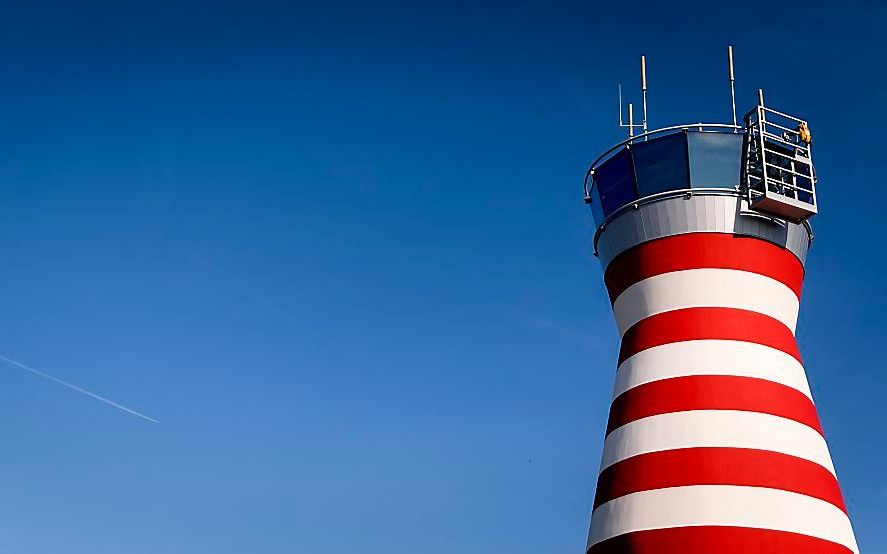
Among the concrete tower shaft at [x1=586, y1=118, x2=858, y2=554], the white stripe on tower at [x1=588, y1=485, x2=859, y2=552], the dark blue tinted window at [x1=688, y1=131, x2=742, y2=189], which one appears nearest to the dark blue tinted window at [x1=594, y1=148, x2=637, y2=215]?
the concrete tower shaft at [x1=586, y1=118, x2=858, y2=554]

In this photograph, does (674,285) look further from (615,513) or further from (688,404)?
(615,513)

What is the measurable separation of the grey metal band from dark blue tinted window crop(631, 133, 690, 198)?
25 centimetres

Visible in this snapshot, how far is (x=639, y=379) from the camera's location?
23.1m

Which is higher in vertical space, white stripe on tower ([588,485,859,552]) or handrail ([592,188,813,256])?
handrail ([592,188,813,256])

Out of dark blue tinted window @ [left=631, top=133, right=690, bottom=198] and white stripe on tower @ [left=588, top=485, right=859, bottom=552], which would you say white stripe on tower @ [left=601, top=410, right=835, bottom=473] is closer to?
white stripe on tower @ [left=588, top=485, right=859, bottom=552]

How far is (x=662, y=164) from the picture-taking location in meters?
24.2

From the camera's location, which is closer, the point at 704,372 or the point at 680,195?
the point at 704,372

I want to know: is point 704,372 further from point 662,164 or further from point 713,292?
point 662,164

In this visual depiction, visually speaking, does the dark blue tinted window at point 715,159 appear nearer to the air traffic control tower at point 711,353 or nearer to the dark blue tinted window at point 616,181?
the air traffic control tower at point 711,353

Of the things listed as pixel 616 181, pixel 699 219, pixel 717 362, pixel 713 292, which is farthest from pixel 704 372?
pixel 616 181

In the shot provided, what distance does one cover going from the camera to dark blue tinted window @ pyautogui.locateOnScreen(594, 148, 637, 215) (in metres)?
24.6

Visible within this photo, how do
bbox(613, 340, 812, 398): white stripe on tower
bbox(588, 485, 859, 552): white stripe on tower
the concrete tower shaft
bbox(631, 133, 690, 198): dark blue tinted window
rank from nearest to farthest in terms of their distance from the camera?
bbox(588, 485, 859, 552): white stripe on tower, the concrete tower shaft, bbox(613, 340, 812, 398): white stripe on tower, bbox(631, 133, 690, 198): dark blue tinted window

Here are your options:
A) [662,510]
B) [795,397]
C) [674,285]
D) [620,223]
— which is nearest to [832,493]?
[795,397]

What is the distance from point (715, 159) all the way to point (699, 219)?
1.44 m
